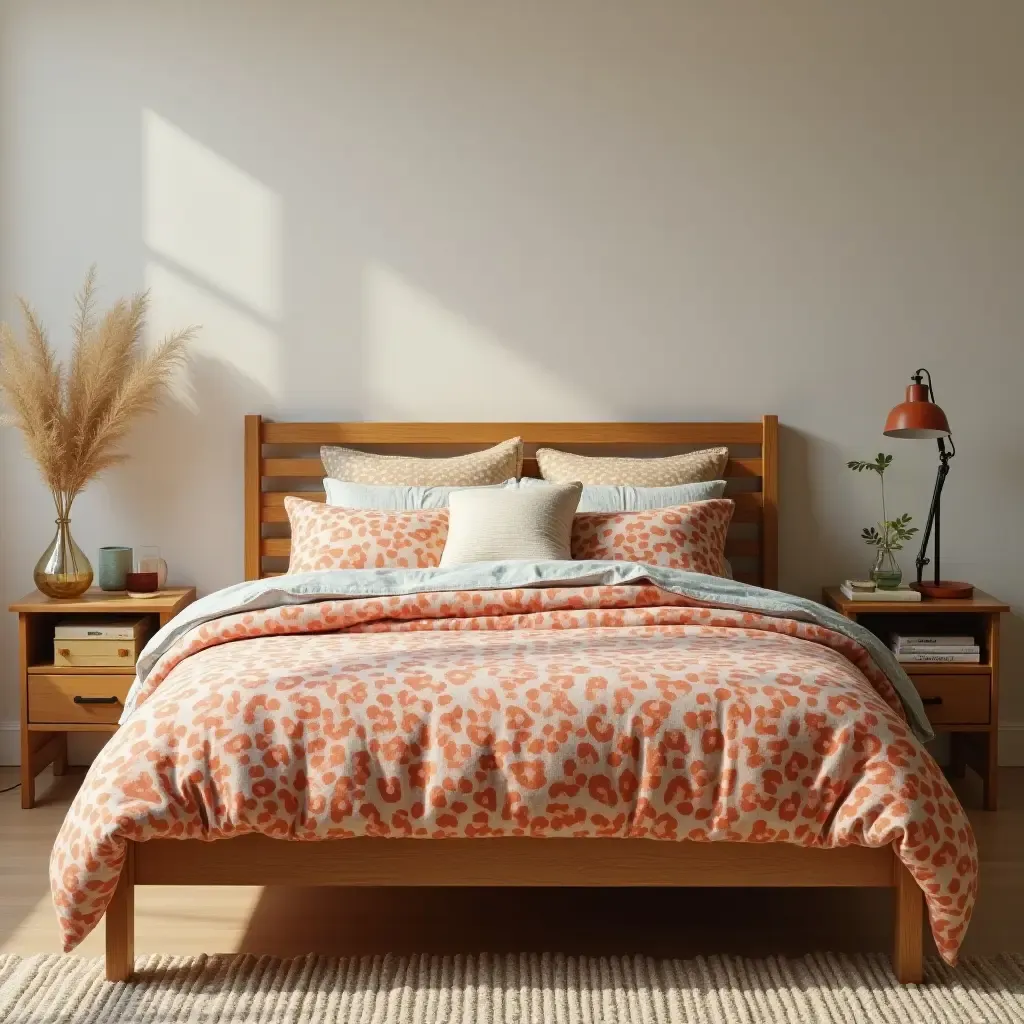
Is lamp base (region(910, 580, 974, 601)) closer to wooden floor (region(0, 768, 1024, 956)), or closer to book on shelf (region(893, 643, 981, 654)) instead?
book on shelf (region(893, 643, 981, 654))

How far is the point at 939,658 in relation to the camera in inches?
141

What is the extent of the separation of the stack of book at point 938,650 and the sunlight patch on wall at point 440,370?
4.20ft

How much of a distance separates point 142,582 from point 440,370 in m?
1.24

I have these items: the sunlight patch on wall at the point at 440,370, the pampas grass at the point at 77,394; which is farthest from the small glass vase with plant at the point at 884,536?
the pampas grass at the point at 77,394

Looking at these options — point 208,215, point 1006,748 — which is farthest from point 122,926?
point 1006,748

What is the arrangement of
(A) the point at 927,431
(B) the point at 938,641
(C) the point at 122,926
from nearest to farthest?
(C) the point at 122,926 → (B) the point at 938,641 → (A) the point at 927,431

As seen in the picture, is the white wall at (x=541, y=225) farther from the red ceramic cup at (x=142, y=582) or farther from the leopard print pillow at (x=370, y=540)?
the leopard print pillow at (x=370, y=540)

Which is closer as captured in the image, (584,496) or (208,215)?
(584,496)

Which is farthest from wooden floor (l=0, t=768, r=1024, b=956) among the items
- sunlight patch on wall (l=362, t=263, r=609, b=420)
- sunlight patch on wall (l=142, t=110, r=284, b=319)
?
sunlight patch on wall (l=142, t=110, r=284, b=319)

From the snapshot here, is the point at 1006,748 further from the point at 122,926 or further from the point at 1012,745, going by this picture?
the point at 122,926

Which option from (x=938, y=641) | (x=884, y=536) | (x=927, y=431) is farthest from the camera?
(x=884, y=536)

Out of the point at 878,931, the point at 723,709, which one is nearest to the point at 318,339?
the point at 723,709

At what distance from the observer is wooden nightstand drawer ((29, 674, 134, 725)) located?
11.7ft

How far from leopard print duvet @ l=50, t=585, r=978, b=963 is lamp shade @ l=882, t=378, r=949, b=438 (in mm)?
1572
